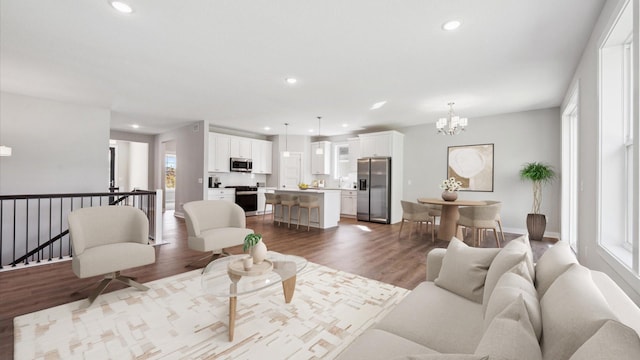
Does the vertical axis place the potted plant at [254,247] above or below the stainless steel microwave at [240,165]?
below

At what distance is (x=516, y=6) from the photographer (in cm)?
225

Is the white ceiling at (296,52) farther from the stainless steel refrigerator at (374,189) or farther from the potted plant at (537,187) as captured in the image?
the stainless steel refrigerator at (374,189)

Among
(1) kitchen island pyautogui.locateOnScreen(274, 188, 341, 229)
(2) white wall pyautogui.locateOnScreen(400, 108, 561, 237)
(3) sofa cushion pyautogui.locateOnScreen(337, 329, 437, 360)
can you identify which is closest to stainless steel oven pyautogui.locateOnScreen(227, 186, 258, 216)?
(1) kitchen island pyautogui.locateOnScreen(274, 188, 341, 229)

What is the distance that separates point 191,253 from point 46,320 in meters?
1.96

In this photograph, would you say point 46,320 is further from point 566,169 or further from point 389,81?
point 566,169

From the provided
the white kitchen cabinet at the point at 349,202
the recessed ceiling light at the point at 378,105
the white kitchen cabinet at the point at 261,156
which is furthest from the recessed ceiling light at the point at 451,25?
the white kitchen cabinet at the point at 261,156

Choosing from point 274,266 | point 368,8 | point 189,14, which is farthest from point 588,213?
point 189,14

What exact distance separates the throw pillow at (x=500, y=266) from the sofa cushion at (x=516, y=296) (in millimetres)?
116

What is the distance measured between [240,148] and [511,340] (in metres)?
8.20

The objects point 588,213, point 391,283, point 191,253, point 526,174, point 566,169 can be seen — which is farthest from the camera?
point 526,174

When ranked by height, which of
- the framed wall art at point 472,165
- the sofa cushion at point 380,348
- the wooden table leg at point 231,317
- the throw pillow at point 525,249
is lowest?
the wooden table leg at point 231,317

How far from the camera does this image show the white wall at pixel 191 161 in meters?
6.90

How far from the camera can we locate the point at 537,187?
18.0 ft

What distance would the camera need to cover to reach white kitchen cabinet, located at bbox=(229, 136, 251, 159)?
807 centimetres
